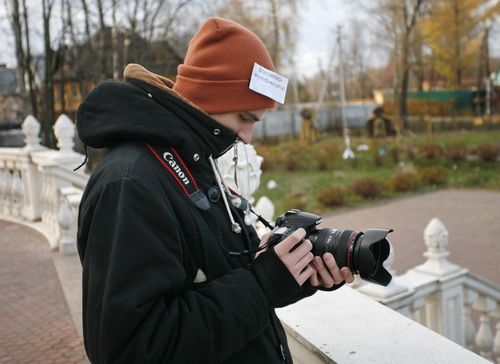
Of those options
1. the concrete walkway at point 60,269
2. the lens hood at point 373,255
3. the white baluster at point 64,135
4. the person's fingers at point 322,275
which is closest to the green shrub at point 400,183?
the concrete walkway at point 60,269

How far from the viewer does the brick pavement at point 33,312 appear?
342 cm

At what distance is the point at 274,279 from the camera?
1.37 m

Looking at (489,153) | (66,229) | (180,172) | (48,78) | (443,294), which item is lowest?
(443,294)

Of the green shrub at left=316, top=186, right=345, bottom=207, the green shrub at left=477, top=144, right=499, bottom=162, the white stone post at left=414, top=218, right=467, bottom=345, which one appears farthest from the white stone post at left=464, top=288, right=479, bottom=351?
the green shrub at left=477, top=144, right=499, bottom=162

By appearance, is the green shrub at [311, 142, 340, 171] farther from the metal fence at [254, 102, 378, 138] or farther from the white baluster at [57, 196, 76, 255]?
the white baluster at [57, 196, 76, 255]

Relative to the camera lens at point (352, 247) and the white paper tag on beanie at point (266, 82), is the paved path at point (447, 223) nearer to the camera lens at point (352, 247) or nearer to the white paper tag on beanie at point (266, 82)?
the camera lens at point (352, 247)

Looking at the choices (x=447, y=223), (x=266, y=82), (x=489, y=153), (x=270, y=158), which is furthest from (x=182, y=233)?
(x=270, y=158)

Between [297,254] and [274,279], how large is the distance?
10 centimetres

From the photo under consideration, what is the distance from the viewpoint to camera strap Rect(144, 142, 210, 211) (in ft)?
4.58

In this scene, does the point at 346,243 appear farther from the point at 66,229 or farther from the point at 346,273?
the point at 66,229

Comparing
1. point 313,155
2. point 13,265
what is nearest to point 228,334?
point 13,265

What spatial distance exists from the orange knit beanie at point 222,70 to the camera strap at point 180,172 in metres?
0.20

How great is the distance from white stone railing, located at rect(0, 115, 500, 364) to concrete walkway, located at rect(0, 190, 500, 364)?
38 centimetres

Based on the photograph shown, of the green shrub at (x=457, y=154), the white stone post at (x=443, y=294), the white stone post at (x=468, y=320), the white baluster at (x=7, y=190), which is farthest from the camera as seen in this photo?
the green shrub at (x=457, y=154)
